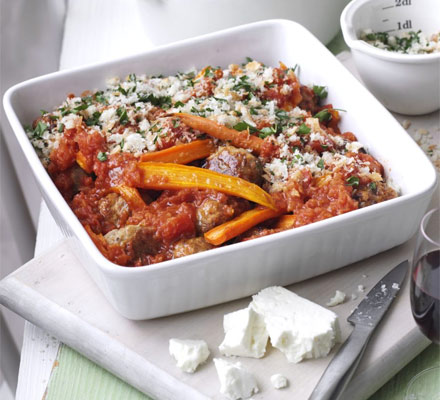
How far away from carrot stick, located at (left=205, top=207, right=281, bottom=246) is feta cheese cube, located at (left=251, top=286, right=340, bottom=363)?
8.7 inches

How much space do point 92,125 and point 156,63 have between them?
17.3 inches

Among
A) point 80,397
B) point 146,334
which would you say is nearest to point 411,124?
point 146,334

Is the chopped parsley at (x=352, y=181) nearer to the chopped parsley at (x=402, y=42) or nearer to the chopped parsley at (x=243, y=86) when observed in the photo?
the chopped parsley at (x=243, y=86)

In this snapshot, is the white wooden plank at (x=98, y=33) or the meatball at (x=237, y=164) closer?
the meatball at (x=237, y=164)

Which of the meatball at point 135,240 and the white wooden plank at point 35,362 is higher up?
the meatball at point 135,240

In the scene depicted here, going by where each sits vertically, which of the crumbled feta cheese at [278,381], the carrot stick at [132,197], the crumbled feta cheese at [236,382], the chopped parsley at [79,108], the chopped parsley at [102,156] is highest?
the chopped parsley at [79,108]

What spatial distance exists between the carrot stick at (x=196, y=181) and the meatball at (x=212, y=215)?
0.20ft

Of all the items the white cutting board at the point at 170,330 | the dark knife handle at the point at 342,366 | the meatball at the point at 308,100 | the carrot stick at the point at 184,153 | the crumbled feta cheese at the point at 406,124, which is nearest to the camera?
the dark knife handle at the point at 342,366

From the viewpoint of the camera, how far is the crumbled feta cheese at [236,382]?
1.88m

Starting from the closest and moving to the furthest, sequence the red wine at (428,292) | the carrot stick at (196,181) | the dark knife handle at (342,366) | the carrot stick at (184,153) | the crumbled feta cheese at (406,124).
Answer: the red wine at (428,292) → the dark knife handle at (342,366) → the carrot stick at (196,181) → the carrot stick at (184,153) → the crumbled feta cheese at (406,124)

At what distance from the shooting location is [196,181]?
2.24 metres

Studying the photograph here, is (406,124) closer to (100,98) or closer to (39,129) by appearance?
(100,98)

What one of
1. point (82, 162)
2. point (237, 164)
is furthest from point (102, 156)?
point (237, 164)

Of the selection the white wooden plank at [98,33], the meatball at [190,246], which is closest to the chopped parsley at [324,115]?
the meatball at [190,246]
